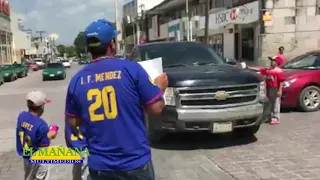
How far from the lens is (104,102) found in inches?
109

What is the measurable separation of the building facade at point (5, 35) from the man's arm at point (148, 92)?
2635 inches

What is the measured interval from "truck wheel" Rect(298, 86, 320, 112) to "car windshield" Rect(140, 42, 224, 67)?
328cm

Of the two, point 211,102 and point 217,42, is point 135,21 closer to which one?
point 217,42

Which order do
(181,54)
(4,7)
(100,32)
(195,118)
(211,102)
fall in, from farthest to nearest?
(4,7) < (181,54) < (211,102) < (195,118) < (100,32)

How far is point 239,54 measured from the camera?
1335 inches

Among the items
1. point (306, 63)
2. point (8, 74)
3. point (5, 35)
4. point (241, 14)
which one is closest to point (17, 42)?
point (5, 35)

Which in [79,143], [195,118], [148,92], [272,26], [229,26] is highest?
[229,26]

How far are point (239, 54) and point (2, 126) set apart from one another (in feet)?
81.3

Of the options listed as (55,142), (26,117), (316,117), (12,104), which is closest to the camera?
(26,117)

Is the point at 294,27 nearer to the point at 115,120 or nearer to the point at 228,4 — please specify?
→ the point at 228,4

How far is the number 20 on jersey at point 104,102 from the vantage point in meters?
2.75

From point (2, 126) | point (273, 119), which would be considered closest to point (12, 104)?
point (2, 126)

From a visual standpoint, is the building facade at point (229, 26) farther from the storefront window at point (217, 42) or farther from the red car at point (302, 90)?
the red car at point (302, 90)

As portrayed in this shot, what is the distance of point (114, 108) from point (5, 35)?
74.4 metres
